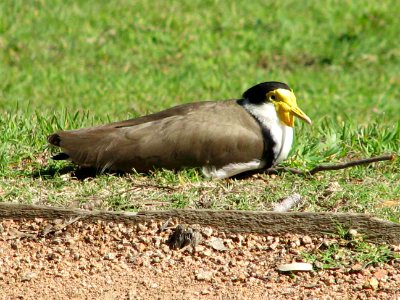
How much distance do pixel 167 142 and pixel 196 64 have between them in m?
4.18

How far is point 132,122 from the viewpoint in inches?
256

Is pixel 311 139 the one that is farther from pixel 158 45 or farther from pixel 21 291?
pixel 158 45

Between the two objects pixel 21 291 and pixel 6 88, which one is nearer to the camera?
pixel 21 291

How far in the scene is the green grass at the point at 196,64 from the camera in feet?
23.6

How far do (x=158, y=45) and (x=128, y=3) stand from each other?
3.47 feet

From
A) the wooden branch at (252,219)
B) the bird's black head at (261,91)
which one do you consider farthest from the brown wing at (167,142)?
the wooden branch at (252,219)

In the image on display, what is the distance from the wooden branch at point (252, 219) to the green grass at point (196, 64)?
1.09m

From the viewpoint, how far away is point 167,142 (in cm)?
625

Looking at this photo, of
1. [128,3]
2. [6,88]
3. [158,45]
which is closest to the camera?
[6,88]

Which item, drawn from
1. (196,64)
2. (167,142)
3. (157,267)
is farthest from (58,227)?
(196,64)

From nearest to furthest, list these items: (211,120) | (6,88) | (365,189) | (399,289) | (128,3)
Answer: (399,289), (365,189), (211,120), (6,88), (128,3)

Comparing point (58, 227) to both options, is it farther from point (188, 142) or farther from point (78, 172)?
point (188, 142)

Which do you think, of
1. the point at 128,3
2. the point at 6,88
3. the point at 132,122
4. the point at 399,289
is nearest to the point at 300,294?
the point at 399,289

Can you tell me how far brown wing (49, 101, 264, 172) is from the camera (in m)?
6.23
